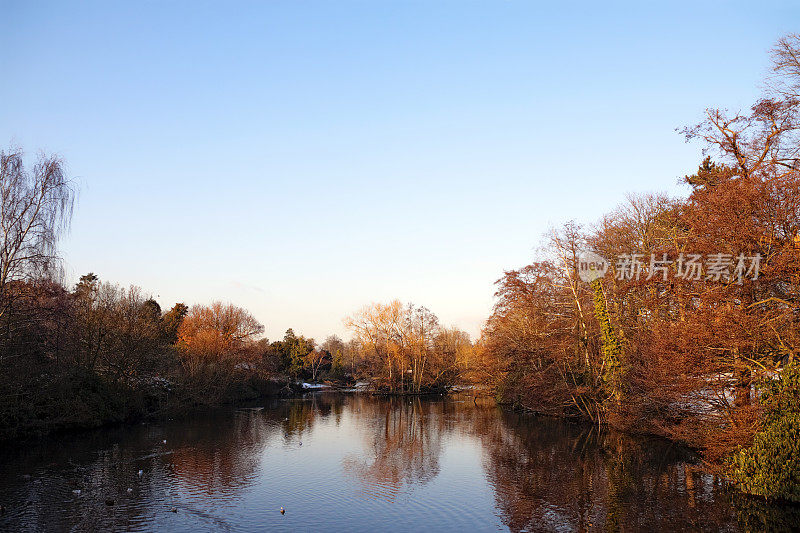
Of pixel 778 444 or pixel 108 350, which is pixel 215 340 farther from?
pixel 778 444

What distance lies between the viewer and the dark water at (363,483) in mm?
13336

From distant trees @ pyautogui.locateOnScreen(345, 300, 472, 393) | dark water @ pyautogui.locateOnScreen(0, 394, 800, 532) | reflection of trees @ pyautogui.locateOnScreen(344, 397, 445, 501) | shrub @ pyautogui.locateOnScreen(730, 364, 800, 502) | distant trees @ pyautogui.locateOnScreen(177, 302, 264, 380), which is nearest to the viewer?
dark water @ pyautogui.locateOnScreen(0, 394, 800, 532)

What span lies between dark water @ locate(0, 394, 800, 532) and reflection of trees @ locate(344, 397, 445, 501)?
114mm

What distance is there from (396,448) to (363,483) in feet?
24.7

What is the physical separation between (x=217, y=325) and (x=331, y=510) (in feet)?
154

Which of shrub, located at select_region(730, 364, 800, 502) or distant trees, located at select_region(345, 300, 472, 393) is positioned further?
distant trees, located at select_region(345, 300, 472, 393)

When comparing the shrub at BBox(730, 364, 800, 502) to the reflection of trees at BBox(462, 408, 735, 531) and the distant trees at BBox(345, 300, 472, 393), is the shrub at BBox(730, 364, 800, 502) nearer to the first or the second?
the reflection of trees at BBox(462, 408, 735, 531)

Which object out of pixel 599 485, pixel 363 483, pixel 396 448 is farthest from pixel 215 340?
pixel 599 485

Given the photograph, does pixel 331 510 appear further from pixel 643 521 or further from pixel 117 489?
pixel 643 521

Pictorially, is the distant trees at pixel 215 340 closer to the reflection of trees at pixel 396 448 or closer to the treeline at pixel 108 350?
the treeline at pixel 108 350

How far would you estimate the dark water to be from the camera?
13.3 metres

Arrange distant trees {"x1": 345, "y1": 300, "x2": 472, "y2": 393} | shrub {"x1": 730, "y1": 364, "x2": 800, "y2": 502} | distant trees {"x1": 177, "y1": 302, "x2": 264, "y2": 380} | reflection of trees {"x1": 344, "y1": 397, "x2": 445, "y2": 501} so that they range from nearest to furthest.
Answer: shrub {"x1": 730, "y1": 364, "x2": 800, "y2": 502} < reflection of trees {"x1": 344, "y1": 397, "x2": 445, "y2": 501} < distant trees {"x1": 177, "y1": 302, "x2": 264, "y2": 380} < distant trees {"x1": 345, "y1": 300, "x2": 472, "y2": 393}

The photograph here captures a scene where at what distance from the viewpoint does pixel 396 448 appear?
25188 mm

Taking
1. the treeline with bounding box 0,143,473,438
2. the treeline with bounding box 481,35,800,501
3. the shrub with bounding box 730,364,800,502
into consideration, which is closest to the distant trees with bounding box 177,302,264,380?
the treeline with bounding box 0,143,473,438
